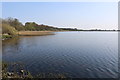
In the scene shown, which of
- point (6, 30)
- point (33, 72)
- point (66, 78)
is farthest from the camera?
point (6, 30)

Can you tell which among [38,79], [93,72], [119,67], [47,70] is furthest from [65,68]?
[119,67]

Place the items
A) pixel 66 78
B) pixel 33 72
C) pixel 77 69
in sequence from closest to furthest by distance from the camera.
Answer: pixel 66 78, pixel 33 72, pixel 77 69

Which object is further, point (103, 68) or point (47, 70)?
point (103, 68)

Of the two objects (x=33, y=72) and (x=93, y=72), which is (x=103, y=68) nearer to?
(x=93, y=72)

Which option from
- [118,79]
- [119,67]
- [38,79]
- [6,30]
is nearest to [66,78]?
[38,79]

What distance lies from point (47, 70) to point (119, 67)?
27.8ft

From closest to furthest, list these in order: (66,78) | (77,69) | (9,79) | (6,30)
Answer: (9,79) → (66,78) → (77,69) → (6,30)

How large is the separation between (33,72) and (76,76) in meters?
4.39

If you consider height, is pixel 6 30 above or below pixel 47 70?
above

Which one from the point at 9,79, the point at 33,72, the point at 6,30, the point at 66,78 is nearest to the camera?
the point at 9,79

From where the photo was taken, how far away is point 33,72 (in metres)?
12.2

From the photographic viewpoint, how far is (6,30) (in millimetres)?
55969

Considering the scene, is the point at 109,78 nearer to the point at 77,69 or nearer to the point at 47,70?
the point at 77,69

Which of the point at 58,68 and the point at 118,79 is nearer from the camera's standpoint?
the point at 118,79
